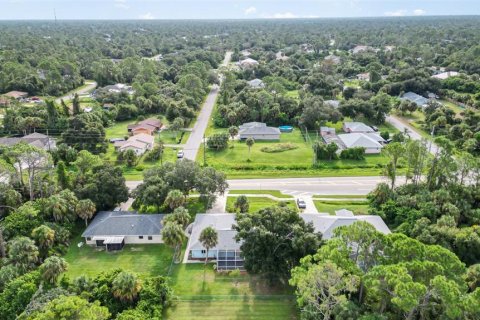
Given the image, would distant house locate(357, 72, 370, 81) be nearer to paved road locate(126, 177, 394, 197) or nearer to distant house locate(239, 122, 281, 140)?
distant house locate(239, 122, 281, 140)

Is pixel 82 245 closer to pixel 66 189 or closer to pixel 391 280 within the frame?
pixel 66 189

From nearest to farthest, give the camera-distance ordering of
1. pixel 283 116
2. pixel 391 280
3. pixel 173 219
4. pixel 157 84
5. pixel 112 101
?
1. pixel 391 280
2. pixel 173 219
3. pixel 283 116
4. pixel 112 101
5. pixel 157 84

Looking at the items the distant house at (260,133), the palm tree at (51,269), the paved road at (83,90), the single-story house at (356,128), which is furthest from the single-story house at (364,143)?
the paved road at (83,90)

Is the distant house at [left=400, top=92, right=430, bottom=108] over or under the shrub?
over

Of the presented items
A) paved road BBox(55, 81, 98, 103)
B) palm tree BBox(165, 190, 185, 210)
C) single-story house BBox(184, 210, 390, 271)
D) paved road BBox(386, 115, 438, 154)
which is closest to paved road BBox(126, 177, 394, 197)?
A: single-story house BBox(184, 210, 390, 271)

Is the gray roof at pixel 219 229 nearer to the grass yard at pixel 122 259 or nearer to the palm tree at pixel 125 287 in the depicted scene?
the grass yard at pixel 122 259

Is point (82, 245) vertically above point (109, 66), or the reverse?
point (109, 66)

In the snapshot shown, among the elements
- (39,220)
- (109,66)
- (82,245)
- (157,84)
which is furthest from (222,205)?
(109,66)
